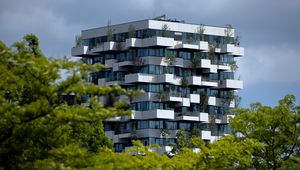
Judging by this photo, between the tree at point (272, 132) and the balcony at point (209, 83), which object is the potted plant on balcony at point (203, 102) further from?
the tree at point (272, 132)

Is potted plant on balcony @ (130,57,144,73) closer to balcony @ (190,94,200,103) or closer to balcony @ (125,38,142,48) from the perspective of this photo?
balcony @ (125,38,142,48)

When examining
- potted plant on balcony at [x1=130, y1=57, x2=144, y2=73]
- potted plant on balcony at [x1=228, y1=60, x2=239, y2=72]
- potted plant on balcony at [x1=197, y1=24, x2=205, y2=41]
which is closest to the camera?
potted plant on balcony at [x1=130, y1=57, x2=144, y2=73]

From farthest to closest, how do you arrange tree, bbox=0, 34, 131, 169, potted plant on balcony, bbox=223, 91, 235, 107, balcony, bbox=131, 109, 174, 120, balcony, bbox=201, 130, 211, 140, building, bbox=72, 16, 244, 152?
potted plant on balcony, bbox=223, 91, 235, 107 < balcony, bbox=201, 130, 211, 140 < building, bbox=72, 16, 244, 152 < balcony, bbox=131, 109, 174, 120 < tree, bbox=0, 34, 131, 169

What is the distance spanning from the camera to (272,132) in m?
53.7

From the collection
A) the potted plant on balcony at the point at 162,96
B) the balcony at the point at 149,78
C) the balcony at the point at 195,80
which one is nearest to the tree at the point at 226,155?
the potted plant on balcony at the point at 162,96

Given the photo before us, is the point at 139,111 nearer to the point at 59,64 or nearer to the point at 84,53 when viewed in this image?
the point at 84,53

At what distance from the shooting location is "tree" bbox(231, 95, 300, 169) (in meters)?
53.2

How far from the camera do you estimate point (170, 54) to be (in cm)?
10762

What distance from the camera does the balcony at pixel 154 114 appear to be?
103625 millimetres

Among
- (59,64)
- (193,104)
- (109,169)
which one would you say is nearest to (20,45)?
(59,64)

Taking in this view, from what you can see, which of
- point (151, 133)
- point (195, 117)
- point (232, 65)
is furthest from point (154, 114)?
point (232, 65)

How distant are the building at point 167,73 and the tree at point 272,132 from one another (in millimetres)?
48326

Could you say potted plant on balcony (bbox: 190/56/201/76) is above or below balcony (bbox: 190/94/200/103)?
above

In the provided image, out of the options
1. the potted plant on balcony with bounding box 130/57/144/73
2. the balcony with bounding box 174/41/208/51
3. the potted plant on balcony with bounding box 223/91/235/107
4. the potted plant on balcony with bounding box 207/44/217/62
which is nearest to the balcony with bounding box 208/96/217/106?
the potted plant on balcony with bounding box 223/91/235/107
